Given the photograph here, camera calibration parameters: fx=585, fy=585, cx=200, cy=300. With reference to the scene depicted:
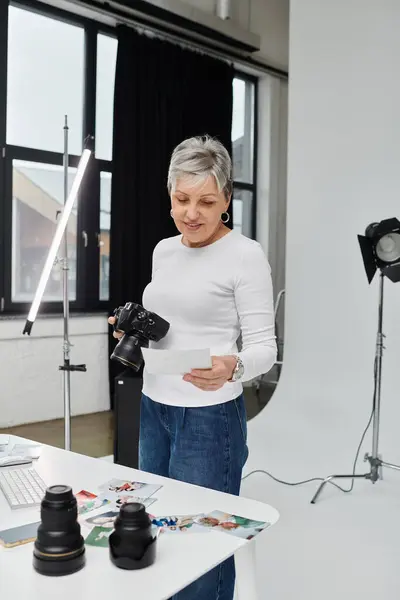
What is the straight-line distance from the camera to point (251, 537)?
996mm

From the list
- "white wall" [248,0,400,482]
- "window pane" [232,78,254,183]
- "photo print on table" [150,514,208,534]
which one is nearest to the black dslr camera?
"photo print on table" [150,514,208,534]

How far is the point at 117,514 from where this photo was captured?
3.50 ft

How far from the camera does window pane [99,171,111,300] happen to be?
16.3 feet

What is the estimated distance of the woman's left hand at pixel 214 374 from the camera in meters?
1.21

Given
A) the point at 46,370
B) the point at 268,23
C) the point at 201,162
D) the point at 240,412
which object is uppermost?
the point at 268,23

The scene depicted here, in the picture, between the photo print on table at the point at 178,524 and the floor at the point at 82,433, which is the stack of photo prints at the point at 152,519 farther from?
the floor at the point at 82,433

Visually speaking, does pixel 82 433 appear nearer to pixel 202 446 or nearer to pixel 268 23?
pixel 202 446

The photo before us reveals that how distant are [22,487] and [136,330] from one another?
1.35 feet

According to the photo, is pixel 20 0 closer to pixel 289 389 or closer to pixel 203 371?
pixel 289 389

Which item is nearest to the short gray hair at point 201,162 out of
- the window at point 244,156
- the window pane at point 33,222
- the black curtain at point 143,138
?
the window pane at point 33,222

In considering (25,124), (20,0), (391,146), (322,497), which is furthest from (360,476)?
(20,0)

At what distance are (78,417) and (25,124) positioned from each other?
2.33 meters

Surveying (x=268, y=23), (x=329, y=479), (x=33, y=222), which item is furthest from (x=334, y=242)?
(x=268, y=23)

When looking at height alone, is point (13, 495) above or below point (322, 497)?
above
